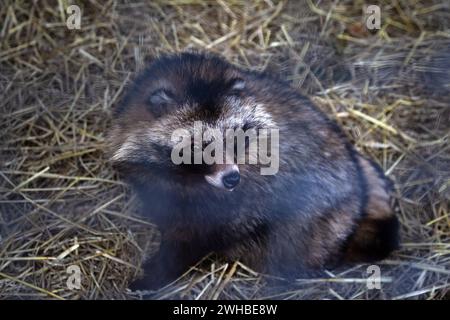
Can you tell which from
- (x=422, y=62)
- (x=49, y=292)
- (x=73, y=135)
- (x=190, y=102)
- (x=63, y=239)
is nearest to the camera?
(x=190, y=102)

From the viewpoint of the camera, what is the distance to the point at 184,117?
284 centimetres

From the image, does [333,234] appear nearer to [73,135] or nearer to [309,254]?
[309,254]

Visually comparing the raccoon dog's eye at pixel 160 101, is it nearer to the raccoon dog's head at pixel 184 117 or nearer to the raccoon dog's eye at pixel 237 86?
the raccoon dog's head at pixel 184 117

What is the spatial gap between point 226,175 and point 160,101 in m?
0.47

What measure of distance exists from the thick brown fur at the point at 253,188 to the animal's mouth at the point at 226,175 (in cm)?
11

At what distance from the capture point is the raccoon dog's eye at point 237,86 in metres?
2.94

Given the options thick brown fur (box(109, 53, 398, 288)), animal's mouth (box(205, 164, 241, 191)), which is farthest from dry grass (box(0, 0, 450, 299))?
animal's mouth (box(205, 164, 241, 191))

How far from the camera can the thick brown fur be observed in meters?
2.98

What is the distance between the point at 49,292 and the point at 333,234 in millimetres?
1444

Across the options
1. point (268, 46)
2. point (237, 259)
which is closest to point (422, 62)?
point (268, 46)

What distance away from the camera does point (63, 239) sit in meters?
3.32

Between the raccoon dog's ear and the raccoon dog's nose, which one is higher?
the raccoon dog's ear

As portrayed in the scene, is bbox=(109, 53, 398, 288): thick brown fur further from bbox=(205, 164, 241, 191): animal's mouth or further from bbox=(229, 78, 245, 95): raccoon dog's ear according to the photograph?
bbox=(205, 164, 241, 191): animal's mouth

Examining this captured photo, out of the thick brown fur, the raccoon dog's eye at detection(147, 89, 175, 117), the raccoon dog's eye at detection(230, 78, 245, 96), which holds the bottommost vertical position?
the thick brown fur
